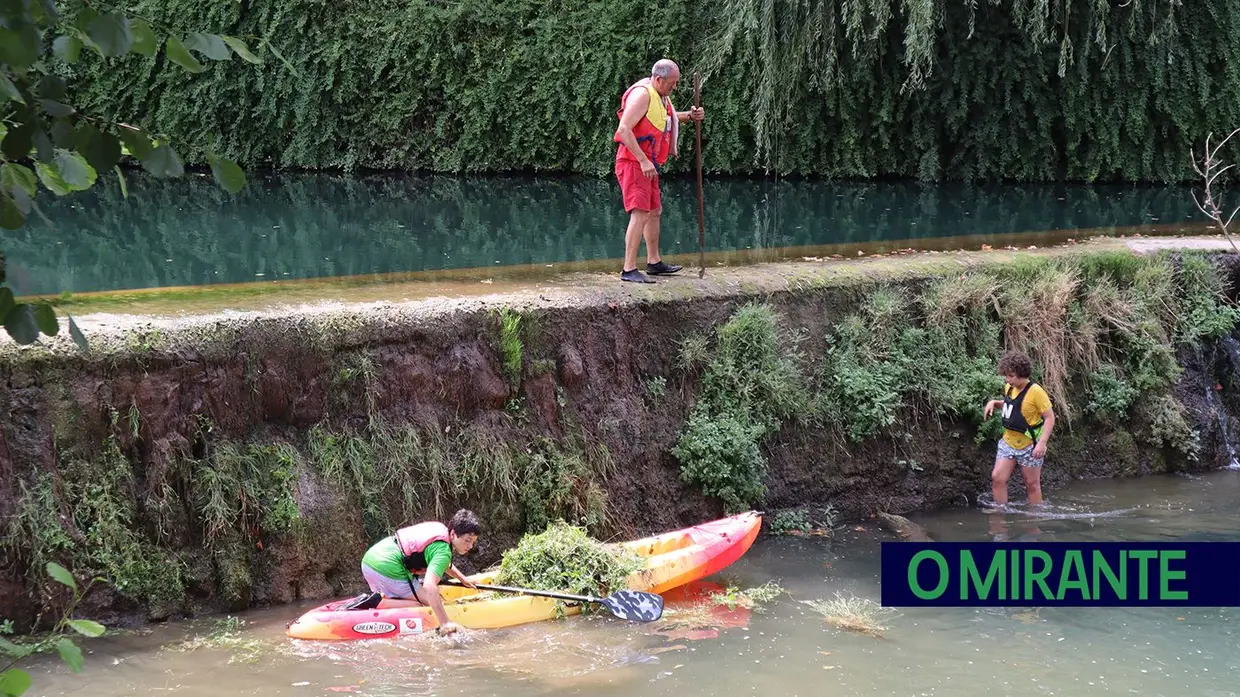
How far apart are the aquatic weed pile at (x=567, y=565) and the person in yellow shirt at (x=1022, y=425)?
11.1 ft

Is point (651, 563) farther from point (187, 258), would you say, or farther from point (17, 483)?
point (187, 258)

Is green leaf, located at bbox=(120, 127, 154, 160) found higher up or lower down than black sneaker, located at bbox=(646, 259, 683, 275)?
higher up

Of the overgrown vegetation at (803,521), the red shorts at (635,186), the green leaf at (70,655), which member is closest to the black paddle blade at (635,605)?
the overgrown vegetation at (803,521)

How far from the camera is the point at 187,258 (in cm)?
1367

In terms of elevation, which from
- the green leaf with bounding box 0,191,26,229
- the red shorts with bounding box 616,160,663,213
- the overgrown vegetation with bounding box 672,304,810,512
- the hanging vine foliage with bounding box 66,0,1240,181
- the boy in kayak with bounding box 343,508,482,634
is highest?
the hanging vine foliage with bounding box 66,0,1240,181

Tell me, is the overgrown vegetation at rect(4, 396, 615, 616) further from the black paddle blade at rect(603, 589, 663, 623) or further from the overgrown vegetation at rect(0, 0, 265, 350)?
the overgrown vegetation at rect(0, 0, 265, 350)

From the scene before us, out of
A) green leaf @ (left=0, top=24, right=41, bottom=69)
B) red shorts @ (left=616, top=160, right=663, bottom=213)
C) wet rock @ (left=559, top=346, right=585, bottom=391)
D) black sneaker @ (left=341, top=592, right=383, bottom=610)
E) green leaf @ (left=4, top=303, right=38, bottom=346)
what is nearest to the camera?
green leaf @ (left=0, top=24, right=41, bottom=69)

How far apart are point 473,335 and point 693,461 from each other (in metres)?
1.90

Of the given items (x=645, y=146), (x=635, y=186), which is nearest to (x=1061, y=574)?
(x=635, y=186)

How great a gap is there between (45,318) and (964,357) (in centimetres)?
950

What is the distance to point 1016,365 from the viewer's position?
9961 millimetres

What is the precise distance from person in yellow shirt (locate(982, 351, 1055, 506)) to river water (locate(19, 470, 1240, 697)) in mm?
2235

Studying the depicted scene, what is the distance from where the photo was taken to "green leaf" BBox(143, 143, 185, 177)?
2.13m

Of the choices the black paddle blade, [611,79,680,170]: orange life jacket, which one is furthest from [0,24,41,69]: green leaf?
[611,79,680,170]: orange life jacket
